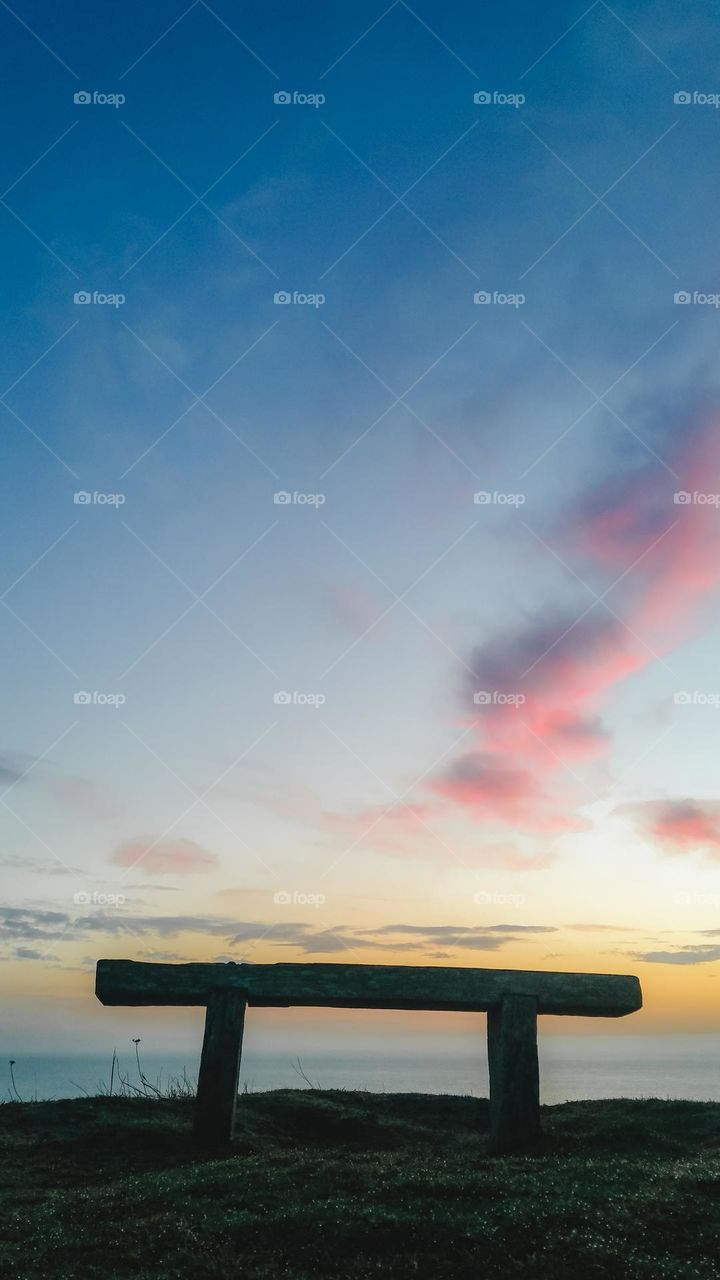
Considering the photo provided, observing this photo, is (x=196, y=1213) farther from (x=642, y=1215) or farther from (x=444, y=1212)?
(x=642, y=1215)

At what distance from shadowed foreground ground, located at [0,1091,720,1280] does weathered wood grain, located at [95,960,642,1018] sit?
2095 millimetres

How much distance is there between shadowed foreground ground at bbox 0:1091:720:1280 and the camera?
303 inches

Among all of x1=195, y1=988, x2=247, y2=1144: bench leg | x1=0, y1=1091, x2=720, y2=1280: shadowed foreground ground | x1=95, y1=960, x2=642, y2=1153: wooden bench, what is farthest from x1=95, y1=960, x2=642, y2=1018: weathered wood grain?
x1=0, y1=1091, x2=720, y2=1280: shadowed foreground ground

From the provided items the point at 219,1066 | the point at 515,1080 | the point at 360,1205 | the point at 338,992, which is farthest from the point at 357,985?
the point at 360,1205

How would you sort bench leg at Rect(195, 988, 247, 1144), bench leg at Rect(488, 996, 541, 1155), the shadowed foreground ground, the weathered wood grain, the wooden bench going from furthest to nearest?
1. the weathered wood grain
2. the wooden bench
3. bench leg at Rect(195, 988, 247, 1144)
4. bench leg at Rect(488, 996, 541, 1155)
5. the shadowed foreground ground

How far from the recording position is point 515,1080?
13.4 meters

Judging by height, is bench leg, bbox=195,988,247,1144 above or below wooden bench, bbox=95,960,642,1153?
below

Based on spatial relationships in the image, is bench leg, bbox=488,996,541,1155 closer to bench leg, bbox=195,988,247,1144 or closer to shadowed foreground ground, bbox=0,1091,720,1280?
shadowed foreground ground, bbox=0,1091,720,1280

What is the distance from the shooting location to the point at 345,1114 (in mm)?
16281

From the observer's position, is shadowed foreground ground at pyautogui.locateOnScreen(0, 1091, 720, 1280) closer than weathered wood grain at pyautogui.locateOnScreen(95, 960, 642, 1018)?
Yes

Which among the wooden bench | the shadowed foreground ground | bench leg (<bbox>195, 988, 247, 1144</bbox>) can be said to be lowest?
the shadowed foreground ground

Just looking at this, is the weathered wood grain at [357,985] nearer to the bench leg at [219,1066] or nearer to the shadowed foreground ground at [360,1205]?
the bench leg at [219,1066]

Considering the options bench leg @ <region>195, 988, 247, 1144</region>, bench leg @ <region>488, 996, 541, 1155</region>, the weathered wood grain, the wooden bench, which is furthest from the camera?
the weathered wood grain

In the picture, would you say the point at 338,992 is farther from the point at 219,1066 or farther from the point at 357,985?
the point at 219,1066
